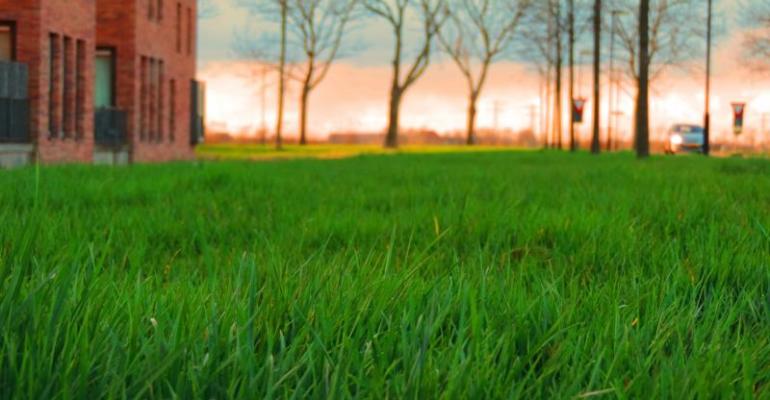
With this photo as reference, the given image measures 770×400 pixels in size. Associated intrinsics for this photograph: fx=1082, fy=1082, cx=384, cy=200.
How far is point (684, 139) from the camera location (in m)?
58.4

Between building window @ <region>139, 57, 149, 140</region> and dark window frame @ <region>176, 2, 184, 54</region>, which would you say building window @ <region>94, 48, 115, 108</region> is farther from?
dark window frame @ <region>176, 2, 184, 54</region>

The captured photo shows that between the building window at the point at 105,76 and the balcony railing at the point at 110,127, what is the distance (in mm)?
393

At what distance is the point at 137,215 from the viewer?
615cm

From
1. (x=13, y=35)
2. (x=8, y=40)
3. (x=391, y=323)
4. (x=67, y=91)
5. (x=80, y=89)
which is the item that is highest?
(x=13, y=35)

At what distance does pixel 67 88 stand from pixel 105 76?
5.55 m

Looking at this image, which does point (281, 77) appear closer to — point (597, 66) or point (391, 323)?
→ point (597, 66)

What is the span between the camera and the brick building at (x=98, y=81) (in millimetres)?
24516

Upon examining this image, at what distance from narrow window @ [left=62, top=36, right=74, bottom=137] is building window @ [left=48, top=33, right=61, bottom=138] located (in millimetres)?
911

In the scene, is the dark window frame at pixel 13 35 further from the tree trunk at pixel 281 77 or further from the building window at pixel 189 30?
the tree trunk at pixel 281 77

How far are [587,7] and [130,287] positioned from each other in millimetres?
40306

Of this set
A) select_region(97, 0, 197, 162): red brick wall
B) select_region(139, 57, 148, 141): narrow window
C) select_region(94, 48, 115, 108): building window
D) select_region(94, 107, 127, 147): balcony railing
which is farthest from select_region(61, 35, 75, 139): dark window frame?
select_region(139, 57, 148, 141): narrow window

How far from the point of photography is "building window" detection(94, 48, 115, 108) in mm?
32656

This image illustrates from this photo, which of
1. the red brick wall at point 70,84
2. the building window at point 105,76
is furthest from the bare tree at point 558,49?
the red brick wall at point 70,84

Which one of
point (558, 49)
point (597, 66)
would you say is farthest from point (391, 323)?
point (558, 49)
